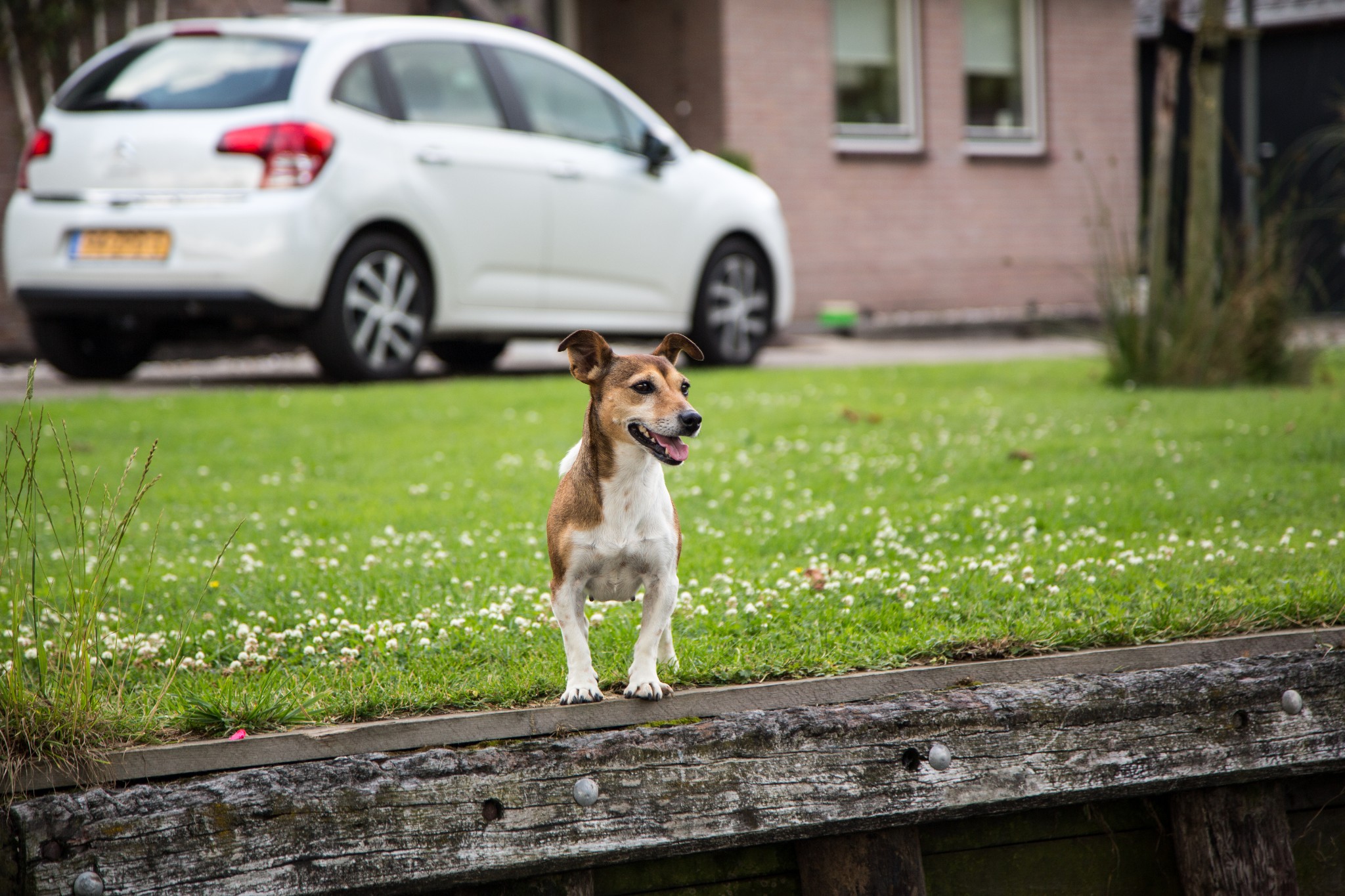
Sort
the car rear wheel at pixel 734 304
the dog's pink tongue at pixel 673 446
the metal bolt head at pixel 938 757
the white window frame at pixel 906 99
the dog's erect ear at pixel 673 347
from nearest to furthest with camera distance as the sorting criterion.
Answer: the dog's pink tongue at pixel 673 446
the metal bolt head at pixel 938 757
the dog's erect ear at pixel 673 347
the car rear wheel at pixel 734 304
the white window frame at pixel 906 99

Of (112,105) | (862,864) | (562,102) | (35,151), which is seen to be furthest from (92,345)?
(862,864)

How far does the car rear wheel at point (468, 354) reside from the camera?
11.3 metres

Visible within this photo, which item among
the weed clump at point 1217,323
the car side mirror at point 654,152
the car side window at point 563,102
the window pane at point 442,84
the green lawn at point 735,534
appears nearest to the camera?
the green lawn at point 735,534

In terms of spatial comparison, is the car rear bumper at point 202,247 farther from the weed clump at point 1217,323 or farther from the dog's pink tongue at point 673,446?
the dog's pink tongue at point 673,446

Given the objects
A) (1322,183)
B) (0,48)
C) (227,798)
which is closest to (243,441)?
(227,798)

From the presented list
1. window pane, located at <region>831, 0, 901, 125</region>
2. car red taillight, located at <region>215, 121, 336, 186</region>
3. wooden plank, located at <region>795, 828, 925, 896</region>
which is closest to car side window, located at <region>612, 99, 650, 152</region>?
car red taillight, located at <region>215, 121, 336, 186</region>

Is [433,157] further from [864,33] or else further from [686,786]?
[864,33]

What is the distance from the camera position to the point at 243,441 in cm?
727

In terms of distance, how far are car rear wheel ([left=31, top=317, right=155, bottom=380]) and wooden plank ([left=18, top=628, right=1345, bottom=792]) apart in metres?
6.94

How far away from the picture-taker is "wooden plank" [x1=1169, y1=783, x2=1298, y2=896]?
337cm

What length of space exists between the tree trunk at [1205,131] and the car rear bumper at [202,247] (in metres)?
5.80

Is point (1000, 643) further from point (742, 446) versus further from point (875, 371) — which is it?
point (875, 371)

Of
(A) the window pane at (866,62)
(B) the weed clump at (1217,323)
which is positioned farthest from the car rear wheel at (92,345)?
(A) the window pane at (866,62)

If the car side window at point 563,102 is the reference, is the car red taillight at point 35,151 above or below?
below
